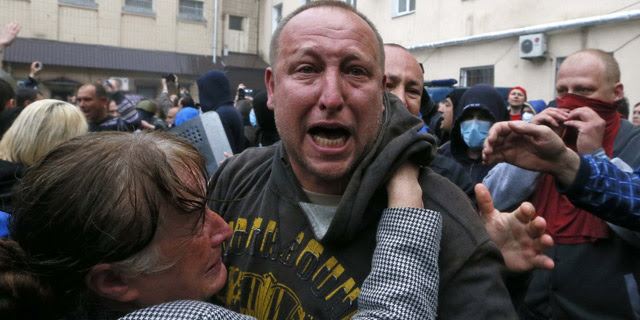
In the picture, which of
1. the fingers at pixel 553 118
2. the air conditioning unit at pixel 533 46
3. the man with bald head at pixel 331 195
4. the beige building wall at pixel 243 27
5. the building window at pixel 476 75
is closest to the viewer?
the man with bald head at pixel 331 195

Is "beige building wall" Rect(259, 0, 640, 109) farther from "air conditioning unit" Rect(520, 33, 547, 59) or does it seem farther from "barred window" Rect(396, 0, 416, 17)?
"air conditioning unit" Rect(520, 33, 547, 59)

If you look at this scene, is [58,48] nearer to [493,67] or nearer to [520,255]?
[493,67]

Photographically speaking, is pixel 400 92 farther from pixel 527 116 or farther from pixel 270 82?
pixel 527 116

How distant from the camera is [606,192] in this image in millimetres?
1974

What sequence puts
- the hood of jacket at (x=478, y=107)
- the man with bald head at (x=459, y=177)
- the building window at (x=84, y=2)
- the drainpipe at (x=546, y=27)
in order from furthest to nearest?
the building window at (x=84, y=2)
the drainpipe at (x=546, y=27)
the hood of jacket at (x=478, y=107)
the man with bald head at (x=459, y=177)

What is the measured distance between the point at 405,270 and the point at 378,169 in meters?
0.31

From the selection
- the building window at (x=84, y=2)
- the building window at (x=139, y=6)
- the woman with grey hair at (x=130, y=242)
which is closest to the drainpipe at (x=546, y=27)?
the woman with grey hair at (x=130, y=242)

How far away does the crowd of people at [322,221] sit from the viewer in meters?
1.22

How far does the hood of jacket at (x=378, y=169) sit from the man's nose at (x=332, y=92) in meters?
0.17

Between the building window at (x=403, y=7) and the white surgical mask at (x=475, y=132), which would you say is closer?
the white surgical mask at (x=475, y=132)

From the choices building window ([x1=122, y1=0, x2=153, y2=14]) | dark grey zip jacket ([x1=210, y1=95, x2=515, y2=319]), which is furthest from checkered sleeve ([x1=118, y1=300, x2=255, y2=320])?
building window ([x1=122, y1=0, x2=153, y2=14])

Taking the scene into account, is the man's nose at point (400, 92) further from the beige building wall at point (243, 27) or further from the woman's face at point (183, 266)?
the beige building wall at point (243, 27)

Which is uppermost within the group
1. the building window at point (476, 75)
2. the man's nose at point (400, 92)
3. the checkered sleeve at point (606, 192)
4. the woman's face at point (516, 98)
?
the building window at point (476, 75)

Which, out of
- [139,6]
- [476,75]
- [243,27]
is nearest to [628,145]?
[476,75]
